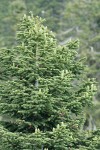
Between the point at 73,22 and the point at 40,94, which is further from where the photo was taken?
the point at 73,22

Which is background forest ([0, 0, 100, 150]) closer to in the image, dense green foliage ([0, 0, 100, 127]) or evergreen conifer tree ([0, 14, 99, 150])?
evergreen conifer tree ([0, 14, 99, 150])

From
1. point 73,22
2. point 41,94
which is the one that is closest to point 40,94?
point 41,94

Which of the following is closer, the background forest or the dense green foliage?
the background forest

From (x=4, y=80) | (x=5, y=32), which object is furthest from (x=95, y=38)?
(x=4, y=80)

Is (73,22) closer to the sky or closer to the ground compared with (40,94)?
closer to the sky

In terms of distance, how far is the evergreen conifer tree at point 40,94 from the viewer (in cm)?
1409

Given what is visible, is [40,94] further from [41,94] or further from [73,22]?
[73,22]

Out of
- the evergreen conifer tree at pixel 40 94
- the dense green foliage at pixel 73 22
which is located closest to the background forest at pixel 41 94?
the evergreen conifer tree at pixel 40 94

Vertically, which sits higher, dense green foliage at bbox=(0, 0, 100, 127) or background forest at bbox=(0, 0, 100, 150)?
dense green foliage at bbox=(0, 0, 100, 127)

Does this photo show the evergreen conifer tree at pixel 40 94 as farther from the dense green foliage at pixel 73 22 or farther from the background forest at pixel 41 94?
the dense green foliage at pixel 73 22

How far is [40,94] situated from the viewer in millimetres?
13742

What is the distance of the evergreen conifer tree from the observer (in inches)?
555

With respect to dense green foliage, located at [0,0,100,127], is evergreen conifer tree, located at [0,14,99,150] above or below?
below

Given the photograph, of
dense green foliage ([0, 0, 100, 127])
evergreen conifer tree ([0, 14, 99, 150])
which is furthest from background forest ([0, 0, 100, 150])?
dense green foliage ([0, 0, 100, 127])
